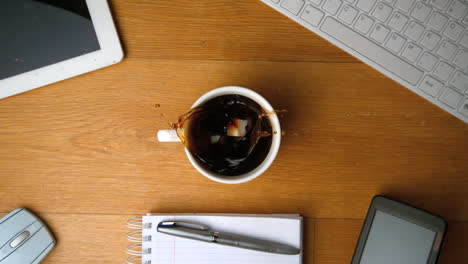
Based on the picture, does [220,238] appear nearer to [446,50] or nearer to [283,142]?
[283,142]

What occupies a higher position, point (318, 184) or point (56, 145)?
point (318, 184)

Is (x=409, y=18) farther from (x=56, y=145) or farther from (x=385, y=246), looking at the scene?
(x=56, y=145)

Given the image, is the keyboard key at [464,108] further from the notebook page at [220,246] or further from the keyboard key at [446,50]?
the notebook page at [220,246]

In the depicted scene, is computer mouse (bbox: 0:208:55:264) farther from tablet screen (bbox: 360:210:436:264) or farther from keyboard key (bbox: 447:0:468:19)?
keyboard key (bbox: 447:0:468:19)

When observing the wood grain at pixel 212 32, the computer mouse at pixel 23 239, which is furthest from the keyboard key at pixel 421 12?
the computer mouse at pixel 23 239

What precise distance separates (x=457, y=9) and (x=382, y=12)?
11 cm

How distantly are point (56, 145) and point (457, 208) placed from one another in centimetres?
64

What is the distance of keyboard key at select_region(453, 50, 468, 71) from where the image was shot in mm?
468

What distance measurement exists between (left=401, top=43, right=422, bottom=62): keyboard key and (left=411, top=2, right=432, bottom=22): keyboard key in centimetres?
4

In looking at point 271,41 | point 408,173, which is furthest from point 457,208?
point 271,41

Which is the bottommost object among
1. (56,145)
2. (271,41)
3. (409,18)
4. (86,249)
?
(86,249)

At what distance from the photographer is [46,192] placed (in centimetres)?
51

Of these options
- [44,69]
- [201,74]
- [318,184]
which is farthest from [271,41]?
[44,69]

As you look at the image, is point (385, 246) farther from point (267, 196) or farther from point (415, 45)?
point (415, 45)
